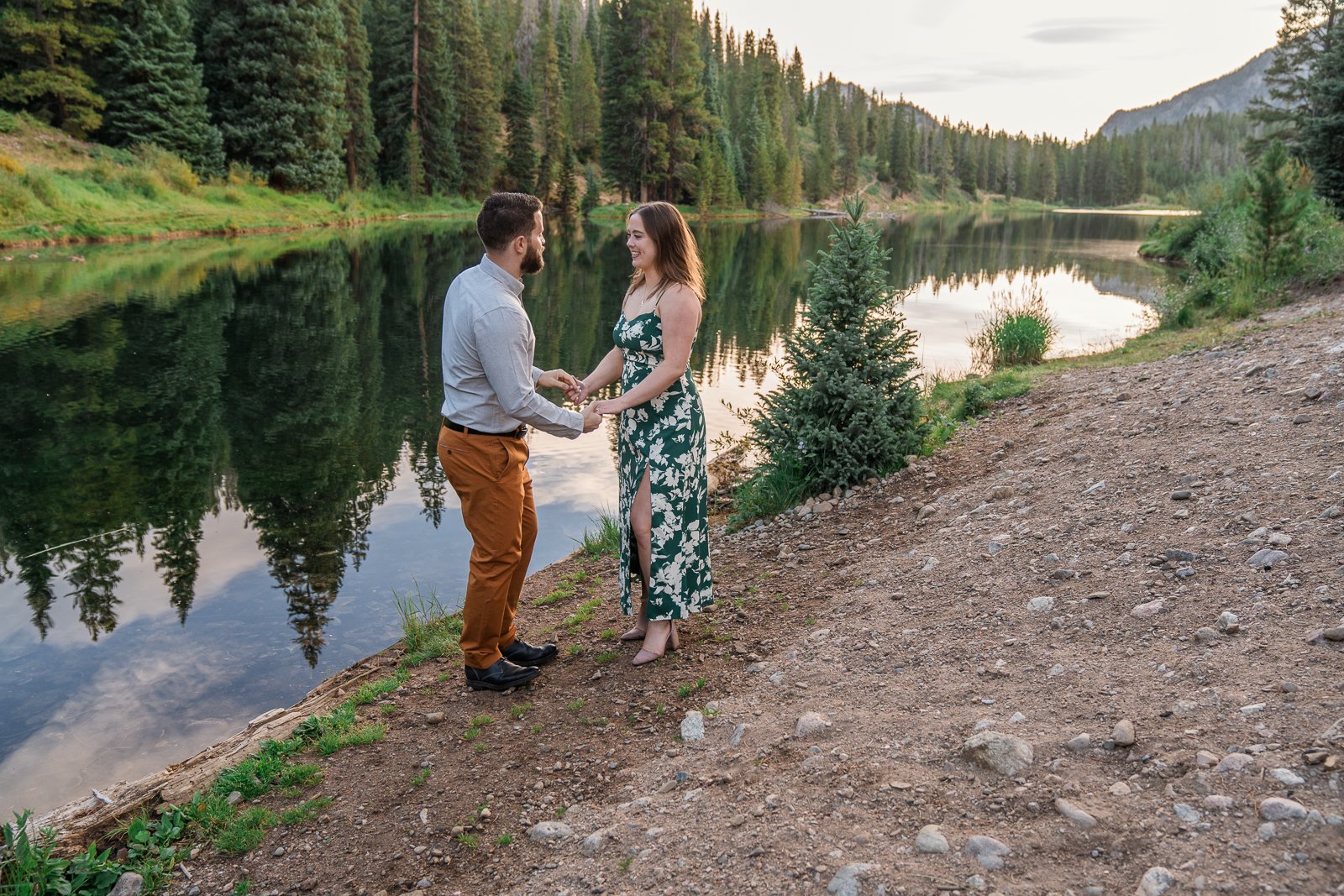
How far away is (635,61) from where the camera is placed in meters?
80.1

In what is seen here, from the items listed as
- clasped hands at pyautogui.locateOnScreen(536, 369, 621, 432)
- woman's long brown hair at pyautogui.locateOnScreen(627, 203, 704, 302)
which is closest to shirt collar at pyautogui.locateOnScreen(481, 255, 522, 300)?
clasped hands at pyautogui.locateOnScreen(536, 369, 621, 432)

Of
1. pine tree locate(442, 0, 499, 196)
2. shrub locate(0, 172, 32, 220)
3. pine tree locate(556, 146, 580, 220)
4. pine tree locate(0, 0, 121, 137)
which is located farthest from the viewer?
pine tree locate(556, 146, 580, 220)

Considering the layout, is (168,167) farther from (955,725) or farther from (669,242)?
(955,725)

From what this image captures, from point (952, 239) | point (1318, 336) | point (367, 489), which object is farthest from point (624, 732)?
point (952, 239)

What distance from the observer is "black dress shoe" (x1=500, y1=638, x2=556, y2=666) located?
5539mm

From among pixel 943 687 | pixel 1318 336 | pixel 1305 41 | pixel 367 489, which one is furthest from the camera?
pixel 1305 41

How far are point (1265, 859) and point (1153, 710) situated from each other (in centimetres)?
95

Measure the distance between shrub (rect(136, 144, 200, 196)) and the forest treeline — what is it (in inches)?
80.2

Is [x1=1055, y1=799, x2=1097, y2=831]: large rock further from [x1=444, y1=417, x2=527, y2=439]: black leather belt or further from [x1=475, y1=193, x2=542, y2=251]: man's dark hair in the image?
[x1=475, y1=193, x2=542, y2=251]: man's dark hair

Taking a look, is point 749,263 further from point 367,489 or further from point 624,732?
point 624,732

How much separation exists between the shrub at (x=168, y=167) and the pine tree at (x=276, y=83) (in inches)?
288

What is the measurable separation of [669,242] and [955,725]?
2872 mm

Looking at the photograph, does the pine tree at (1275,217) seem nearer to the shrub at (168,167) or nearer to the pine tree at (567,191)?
the shrub at (168,167)

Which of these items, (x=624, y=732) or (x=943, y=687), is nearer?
(x=943, y=687)
